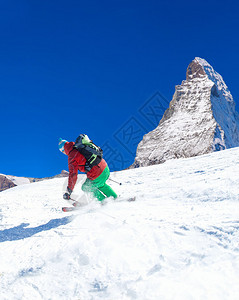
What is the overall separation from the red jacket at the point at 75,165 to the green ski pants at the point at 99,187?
0.12m

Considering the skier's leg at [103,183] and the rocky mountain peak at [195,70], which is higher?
the rocky mountain peak at [195,70]

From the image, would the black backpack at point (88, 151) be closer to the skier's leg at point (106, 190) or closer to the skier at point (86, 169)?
the skier at point (86, 169)

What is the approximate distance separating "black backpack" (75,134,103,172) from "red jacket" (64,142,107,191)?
0.21ft

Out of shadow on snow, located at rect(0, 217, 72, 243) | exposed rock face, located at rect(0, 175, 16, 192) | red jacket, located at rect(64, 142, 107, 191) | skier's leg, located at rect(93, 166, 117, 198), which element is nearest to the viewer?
shadow on snow, located at rect(0, 217, 72, 243)

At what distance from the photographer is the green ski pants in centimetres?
484

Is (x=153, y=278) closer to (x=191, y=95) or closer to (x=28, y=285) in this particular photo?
(x=28, y=285)

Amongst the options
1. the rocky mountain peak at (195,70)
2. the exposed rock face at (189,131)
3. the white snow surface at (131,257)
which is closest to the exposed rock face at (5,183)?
the exposed rock face at (189,131)

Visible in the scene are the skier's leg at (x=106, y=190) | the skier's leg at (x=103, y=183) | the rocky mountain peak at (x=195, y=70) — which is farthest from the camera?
the rocky mountain peak at (x=195, y=70)

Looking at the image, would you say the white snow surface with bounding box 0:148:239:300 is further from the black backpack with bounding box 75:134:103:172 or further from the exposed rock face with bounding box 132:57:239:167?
the exposed rock face with bounding box 132:57:239:167

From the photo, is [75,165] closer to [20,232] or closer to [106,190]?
[106,190]

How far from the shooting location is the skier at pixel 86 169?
449 centimetres

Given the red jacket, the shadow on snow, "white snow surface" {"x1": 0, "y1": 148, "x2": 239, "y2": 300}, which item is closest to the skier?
the red jacket

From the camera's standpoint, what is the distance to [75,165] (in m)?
4.52

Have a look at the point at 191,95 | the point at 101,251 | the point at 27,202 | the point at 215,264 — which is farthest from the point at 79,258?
the point at 191,95
